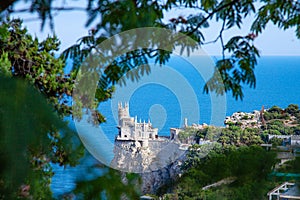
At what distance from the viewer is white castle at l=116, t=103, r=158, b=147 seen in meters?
2.71

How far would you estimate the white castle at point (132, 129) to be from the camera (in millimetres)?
2711

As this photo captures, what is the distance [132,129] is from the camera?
9.30ft

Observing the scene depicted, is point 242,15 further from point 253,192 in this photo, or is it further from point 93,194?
point 93,194

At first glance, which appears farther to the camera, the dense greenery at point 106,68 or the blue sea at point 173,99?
the blue sea at point 173,99

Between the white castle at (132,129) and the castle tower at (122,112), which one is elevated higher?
the castle tower at (122,112)

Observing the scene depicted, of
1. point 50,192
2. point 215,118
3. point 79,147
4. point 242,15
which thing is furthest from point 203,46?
point 79,147

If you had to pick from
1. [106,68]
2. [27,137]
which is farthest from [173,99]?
[27,137]

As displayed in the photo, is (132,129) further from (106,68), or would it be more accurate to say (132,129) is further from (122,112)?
(106,68)

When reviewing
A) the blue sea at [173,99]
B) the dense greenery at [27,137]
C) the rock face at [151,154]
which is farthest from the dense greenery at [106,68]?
the rock face at [151,154]

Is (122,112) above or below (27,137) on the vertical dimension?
above

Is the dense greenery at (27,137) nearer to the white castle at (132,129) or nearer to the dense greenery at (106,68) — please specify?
the dense greenery at (106,68)

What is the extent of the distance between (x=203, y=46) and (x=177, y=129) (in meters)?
1.31

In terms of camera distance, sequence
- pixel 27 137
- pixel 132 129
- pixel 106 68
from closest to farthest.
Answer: pixel 27 137, pixel 106 68, pixel 132 129

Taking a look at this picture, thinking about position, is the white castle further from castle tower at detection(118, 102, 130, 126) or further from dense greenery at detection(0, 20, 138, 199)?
dense greenery at detection(0, 20, 138, 199)
